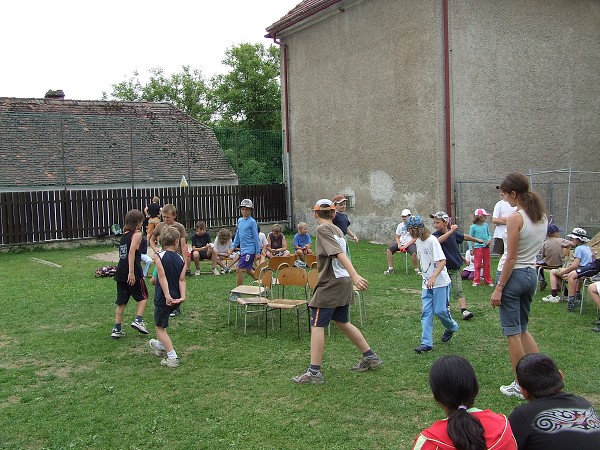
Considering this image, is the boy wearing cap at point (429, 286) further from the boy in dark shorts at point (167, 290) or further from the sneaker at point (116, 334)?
the sneaker at point (116, 334)

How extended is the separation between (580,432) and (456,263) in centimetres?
592

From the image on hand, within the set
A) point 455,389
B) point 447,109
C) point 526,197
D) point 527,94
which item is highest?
point 527,94

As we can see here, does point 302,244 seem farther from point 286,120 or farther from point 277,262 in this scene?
point 286,120

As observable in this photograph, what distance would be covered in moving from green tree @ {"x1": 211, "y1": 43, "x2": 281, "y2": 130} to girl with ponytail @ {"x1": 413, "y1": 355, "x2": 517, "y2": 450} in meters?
41.2

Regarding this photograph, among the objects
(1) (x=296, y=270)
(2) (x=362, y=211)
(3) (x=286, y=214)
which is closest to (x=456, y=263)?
(1) (x=296, y=270)

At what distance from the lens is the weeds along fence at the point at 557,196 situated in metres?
16.2

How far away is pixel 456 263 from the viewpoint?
841 centimetres

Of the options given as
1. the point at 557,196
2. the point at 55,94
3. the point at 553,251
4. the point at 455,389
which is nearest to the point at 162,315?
the point at 455,389

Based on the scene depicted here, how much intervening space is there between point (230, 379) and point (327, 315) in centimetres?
119

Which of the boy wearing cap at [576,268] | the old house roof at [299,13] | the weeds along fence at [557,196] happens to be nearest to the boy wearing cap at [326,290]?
the boy wearing cap at [576,268]

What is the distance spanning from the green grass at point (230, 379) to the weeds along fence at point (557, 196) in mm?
6956

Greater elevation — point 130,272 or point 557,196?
point 557,196

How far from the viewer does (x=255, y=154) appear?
26.3m

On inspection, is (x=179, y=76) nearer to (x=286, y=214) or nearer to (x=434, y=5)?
(x=286, y=214)
